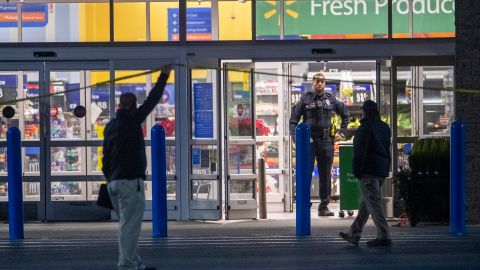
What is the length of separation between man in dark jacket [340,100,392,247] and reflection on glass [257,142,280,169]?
5.41m

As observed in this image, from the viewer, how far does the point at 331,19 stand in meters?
16.3

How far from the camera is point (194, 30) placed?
1639 centimetres

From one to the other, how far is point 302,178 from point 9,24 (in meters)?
5.49

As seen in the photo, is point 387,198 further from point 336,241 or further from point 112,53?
point 112,53

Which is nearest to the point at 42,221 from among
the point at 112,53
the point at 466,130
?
the point at 112,53

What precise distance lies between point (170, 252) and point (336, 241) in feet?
7.01

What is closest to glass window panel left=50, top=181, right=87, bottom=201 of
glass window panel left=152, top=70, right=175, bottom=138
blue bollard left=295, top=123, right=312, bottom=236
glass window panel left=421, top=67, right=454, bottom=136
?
glass window panel left=152, top=70, right=175, bottom=138

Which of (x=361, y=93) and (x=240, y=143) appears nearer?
(x=240, y=143)

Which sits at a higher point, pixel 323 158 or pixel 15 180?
pixel 323 158

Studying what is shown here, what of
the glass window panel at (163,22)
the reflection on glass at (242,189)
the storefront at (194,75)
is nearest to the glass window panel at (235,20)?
the storefront at (194,75)

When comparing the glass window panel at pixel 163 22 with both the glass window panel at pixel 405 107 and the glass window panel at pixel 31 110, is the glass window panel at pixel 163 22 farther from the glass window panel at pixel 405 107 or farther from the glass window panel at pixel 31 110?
the glass window panel at pixel 405 107

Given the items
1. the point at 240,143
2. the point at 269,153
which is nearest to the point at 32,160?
the point at 240,143

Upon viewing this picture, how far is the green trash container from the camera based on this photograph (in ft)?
53.6

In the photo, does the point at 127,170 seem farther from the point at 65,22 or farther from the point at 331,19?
the point at 331,19
